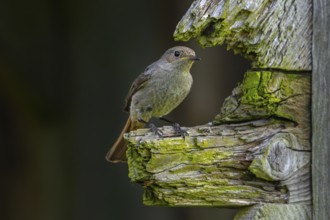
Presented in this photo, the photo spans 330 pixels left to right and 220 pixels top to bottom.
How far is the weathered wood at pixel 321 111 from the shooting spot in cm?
283

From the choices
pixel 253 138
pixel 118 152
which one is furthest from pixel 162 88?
pixel 253 138

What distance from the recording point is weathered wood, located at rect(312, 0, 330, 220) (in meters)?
2.83

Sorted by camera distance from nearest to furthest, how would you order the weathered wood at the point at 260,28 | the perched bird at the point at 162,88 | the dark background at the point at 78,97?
the weathered wood at the point at 260,28 < the perched bird at the point at 162,88 < the dark background at the point at 78,97

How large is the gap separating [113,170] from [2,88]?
0.95m

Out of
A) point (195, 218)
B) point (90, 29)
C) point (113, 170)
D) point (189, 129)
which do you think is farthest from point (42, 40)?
point (189, 129)

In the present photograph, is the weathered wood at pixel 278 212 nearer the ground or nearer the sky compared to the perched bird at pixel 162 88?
nearer the ground

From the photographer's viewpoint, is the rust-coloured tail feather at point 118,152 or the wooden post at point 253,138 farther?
the rust-coloured tail feather at point 118,152

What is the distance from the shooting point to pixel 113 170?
228 inches

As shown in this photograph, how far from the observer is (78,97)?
5.82 meters

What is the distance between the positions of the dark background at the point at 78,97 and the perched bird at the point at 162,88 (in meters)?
0.71

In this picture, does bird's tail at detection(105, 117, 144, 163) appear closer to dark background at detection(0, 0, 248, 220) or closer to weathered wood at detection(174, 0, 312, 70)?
dark background at detection(0, 0, 248, 220)

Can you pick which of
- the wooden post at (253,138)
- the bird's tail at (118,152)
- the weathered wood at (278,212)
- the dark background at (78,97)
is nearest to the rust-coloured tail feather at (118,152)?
the bird's tail at (118,152)

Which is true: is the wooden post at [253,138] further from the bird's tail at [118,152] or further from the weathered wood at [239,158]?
the bird's tail at [118,152]

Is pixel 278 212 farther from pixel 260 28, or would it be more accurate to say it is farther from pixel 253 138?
pixel 260 28
